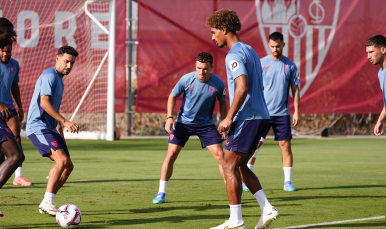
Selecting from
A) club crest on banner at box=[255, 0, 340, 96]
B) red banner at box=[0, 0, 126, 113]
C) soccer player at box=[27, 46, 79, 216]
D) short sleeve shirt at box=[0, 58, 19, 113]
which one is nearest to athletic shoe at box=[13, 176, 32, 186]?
short sleeve shirt at box=[0, 58, 19, 113]

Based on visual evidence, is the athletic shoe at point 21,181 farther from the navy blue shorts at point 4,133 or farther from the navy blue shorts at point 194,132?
the navy blue shorts at point 4,133

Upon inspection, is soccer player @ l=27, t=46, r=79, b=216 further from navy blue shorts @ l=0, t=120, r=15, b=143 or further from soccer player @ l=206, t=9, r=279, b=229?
soccer player @ l=206, t=9, r=279, b=229

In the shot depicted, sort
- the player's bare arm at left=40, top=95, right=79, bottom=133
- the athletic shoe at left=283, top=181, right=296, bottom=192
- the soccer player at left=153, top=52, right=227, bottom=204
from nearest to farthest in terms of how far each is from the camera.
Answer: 1. the player's bare arm at left=40, top=95, right=79, bottom=133
2. the soccer player at left=153, top=52, right=227, bottom=204
3. the athletic shoe at left=283, top=181, right=296, bottom=192

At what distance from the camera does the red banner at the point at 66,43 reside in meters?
19.0

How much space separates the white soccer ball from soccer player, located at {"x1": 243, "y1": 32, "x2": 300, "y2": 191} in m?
3.85

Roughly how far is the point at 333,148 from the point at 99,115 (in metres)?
8.40

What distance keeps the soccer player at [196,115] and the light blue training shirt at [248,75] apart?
81.6 inches


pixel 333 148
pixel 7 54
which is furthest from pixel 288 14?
pixel 7 54

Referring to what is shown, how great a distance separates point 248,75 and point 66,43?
14.8m

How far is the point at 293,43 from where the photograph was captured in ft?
72.9

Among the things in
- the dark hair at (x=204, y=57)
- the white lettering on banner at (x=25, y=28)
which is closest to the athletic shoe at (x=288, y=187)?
the dark hair at (x=204, y=57)

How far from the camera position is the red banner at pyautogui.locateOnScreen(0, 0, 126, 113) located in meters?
19.0

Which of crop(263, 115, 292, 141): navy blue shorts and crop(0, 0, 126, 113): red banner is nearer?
crop(263, 115, 292, 141): navy blue shorts

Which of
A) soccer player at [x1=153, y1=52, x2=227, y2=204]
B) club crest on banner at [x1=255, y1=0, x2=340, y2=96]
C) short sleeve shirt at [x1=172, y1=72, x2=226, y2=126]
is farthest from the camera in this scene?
club crest on banner at [x1=255, y1=0, x2=340, y2=96]
